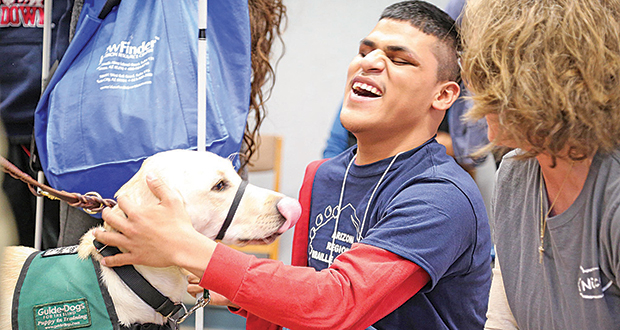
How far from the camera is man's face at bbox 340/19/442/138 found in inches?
47.9

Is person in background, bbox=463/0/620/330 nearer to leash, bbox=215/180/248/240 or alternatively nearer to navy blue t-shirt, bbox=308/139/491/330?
navy blue t-shirt, bbox=308/139/491/330

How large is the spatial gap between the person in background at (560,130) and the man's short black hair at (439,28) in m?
0.27

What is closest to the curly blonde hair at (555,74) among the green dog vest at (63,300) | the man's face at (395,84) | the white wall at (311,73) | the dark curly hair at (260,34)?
the man's face at (395,84)

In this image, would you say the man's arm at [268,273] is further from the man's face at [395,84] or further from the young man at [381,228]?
the man's face at [395,84]

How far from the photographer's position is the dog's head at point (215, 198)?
1.09 metres

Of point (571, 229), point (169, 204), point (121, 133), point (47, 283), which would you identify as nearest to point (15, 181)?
point (121, 133)

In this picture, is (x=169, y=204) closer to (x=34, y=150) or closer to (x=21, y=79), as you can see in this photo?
(x=34, y=150)

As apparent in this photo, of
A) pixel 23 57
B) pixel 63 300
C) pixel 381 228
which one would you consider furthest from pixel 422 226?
pixel 23 57

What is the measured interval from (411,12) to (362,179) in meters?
0.41

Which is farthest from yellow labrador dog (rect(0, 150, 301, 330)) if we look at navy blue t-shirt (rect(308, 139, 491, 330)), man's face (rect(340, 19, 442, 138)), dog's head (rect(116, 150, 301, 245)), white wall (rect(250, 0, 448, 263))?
white wall (rect(250, 0, 448, 263))

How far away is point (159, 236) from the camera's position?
0.94 m

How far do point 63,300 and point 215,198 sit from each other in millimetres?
338

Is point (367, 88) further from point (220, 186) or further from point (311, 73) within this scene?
point (311, 73)

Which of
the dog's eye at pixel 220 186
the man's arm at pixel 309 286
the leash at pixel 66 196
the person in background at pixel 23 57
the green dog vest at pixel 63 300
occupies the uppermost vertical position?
the person in background at pixel 23 57
